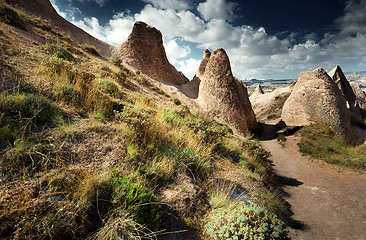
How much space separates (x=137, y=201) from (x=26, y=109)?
2937mm

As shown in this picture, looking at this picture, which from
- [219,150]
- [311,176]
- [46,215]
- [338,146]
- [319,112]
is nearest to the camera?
[46,215]

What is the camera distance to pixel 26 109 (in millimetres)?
3016

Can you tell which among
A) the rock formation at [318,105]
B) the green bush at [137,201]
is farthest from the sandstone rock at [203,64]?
the green bush at [137,201]

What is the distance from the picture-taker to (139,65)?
727 inches

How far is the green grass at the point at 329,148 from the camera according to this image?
9.35m

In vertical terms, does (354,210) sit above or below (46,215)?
above

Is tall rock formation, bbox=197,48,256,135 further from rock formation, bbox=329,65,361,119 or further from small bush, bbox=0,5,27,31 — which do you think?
rock formation, bbox=329,65,361,119

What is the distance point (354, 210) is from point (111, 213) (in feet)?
27.7

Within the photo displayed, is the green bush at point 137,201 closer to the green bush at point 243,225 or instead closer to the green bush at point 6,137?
the green bush at point 243,225

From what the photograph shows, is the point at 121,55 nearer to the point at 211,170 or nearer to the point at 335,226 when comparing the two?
the point at 211,170

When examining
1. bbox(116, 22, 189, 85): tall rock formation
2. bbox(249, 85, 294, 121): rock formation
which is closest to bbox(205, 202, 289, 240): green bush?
bbox(116, 22, 189, 85): tall rock formation

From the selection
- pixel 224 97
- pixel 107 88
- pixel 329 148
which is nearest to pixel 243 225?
pixel 107 88

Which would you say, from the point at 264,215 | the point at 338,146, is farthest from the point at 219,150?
the point at 338,146

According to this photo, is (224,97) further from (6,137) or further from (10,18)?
(10,18)
